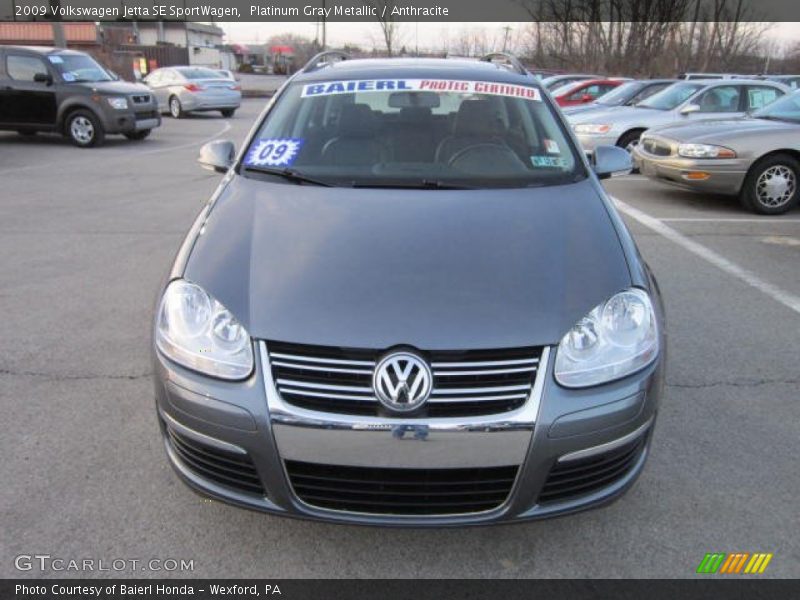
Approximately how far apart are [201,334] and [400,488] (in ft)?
2.76

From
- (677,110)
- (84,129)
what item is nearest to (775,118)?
(677,110)

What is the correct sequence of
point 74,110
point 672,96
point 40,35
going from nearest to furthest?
point 672,96 → point 74,110 → point 40,35

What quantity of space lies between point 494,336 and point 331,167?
149 cm

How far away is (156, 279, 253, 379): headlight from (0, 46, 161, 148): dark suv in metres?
12.3

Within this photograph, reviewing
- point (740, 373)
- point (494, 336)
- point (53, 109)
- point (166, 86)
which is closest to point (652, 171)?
point (740, 373)

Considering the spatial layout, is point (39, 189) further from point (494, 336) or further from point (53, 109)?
point (494, 336)

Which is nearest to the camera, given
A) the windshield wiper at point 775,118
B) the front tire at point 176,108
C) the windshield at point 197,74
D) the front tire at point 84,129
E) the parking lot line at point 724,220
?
the parking lot line at point 724,220

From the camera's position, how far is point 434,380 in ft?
6.99

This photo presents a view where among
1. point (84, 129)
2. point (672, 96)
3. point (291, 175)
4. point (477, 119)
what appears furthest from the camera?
point (84, 129)

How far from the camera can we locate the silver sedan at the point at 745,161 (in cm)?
793

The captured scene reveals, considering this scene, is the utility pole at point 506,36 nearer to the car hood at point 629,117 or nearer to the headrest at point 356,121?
the car hood at point 629,117

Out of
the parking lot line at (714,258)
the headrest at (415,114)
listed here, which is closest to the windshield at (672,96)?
the parking lot line at (714,258)

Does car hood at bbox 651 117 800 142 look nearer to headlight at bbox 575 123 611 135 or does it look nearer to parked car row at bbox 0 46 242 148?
headlight at bbox 575 123 611 135

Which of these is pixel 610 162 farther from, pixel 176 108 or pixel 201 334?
pixel 176 108
